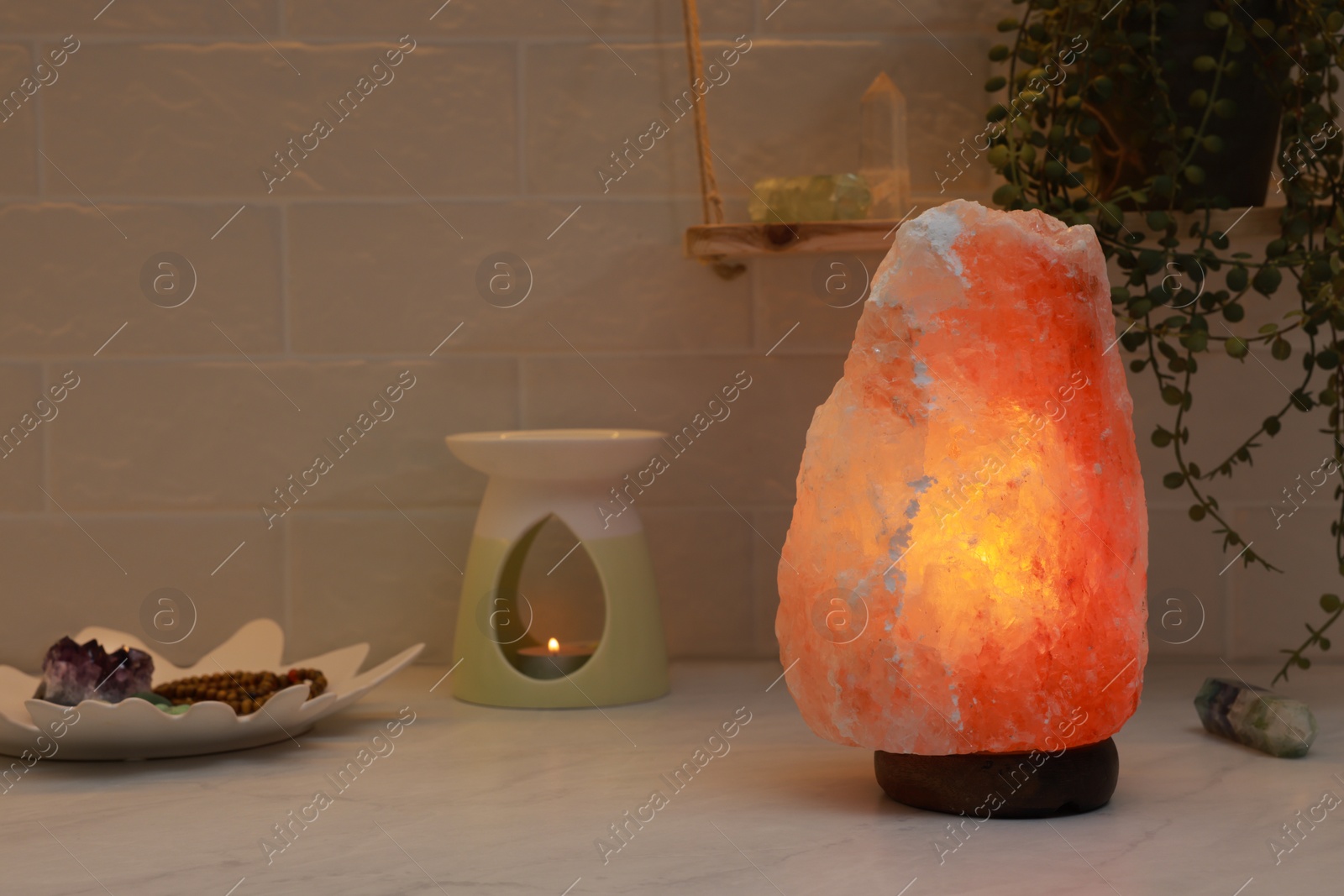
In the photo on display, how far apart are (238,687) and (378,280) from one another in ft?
1.33

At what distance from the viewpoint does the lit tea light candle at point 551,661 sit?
1020 millimetres

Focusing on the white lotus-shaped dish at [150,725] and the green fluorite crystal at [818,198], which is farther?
the green fluorite crystal at [818,198]

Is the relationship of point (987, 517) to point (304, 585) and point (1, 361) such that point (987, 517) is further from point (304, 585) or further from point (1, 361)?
point (1, 361)

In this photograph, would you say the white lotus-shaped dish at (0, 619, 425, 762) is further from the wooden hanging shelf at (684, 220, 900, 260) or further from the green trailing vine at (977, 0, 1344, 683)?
the green trailing vine at (977, 0, 1344, 683)

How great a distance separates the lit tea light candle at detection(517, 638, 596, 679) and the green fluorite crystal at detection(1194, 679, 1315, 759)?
1.59ft

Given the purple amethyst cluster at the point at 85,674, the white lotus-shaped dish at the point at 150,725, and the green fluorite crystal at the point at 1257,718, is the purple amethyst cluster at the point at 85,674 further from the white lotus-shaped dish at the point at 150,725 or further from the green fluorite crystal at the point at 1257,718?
the green fluorite crystal at the point at 1257,718

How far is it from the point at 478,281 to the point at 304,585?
1.09 ft

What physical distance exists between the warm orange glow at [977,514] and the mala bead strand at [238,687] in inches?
17.3

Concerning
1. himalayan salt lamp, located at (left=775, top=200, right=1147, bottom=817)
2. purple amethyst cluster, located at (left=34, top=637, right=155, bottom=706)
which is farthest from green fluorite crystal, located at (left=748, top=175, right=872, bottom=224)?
purple amethyst cluster, located at (left=34, top=637, right=155, bottom=706)

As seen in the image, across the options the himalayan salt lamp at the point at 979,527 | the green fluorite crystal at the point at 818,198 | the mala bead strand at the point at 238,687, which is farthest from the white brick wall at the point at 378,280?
the himalayan salt lamp at the point at 979,527

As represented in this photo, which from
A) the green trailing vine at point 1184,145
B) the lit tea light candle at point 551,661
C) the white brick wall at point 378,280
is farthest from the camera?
the white brick wall at point 378,280

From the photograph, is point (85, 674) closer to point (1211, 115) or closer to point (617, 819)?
point (617, 819)

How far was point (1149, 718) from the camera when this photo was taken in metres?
0.93

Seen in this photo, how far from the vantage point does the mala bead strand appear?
896mm
